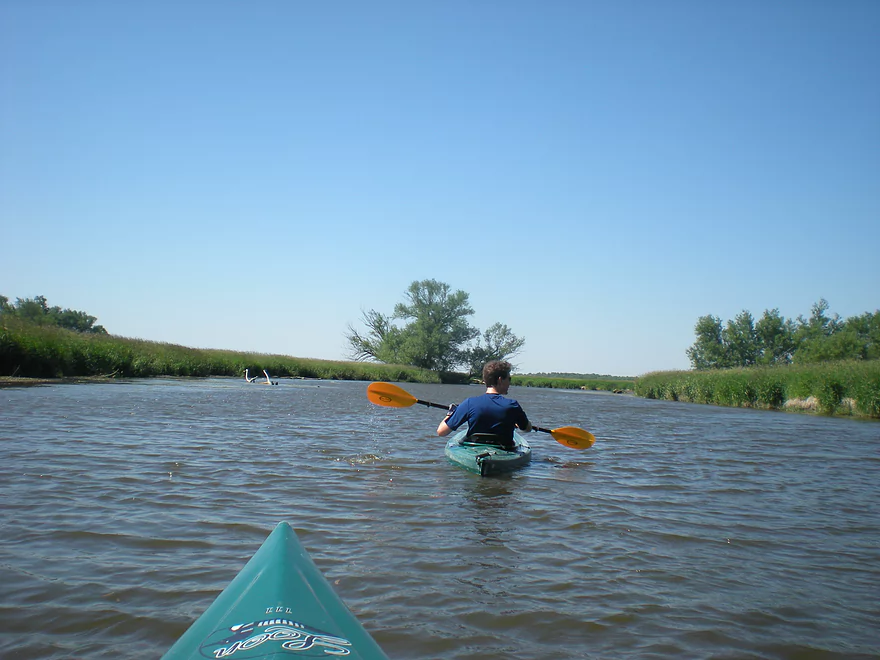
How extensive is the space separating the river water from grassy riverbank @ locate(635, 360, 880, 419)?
391 inches

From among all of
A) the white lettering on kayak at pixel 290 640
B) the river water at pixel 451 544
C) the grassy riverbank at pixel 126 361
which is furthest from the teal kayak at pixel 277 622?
the grassy riverbank at pixel 126 361

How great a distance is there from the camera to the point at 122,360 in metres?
21.2

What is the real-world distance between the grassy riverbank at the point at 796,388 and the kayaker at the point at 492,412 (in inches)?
568

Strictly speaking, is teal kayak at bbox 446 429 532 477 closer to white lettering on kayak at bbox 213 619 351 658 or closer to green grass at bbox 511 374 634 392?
white lettering on kayak at bbox 213 619 351 658

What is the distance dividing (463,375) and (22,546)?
4998 centimetres

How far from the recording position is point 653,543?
14.7 ft

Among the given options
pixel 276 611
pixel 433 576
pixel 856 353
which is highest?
pixel 856 353

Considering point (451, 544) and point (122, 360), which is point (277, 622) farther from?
point (122, 360)

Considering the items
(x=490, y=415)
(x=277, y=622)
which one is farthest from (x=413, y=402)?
(x=277, y=622)

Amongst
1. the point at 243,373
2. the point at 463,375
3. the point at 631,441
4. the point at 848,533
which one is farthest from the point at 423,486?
the point at 463,375

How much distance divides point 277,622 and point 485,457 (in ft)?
15.6

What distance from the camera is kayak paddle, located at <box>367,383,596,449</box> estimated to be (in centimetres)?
891

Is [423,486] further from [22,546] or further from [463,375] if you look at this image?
[463,375]

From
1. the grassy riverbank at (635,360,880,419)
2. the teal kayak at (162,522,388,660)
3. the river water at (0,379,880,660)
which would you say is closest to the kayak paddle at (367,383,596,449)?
the river water at (0,379,880,660)
